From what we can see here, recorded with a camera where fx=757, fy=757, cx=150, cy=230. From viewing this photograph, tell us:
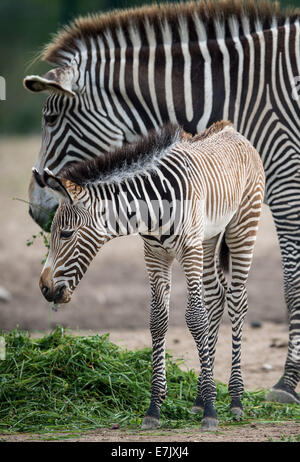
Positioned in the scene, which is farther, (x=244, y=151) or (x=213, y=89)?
(x=213, y=89)

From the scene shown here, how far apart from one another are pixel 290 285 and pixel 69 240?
259cm

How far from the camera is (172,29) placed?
21.6 feet

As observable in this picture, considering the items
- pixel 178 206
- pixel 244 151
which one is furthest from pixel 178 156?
pixel 244 151

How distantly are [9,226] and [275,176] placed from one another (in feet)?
25.9

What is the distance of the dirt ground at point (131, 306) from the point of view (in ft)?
24.4

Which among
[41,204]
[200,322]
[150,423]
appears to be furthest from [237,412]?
[41,204]

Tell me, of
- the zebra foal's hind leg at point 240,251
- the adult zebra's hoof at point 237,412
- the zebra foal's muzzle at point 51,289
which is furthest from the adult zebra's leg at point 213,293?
the zebra foal's muzzle at point 51,289

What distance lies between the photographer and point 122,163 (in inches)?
192

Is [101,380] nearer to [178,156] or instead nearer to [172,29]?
[178,156]

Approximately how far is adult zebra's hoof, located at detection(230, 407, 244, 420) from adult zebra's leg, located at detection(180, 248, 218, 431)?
0.50m

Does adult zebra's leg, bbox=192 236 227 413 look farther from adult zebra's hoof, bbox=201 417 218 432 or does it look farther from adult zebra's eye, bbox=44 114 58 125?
adult zebra's eye, bbox=44 114 58 125

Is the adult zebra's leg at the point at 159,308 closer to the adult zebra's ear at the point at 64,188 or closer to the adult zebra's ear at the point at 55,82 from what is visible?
the adult zebra's ear at the point at 64,188

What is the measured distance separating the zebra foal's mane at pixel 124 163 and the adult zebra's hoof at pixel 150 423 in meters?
1.56

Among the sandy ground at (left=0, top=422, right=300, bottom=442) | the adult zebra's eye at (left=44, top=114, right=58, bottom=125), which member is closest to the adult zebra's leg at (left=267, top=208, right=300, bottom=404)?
the sandy ground at (left=0, top=422, right=300, bottom=442)
